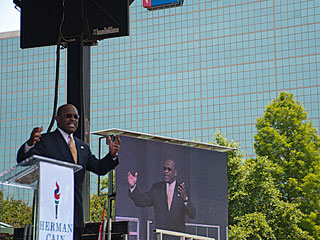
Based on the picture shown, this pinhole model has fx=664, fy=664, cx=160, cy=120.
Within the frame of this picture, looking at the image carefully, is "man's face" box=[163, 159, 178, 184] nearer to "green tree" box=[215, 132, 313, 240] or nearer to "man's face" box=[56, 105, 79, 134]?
"green tree" box=[215, 132, 313, 240]

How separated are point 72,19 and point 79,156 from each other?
Answer: 7.47 feet

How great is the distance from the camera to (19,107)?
83250mm

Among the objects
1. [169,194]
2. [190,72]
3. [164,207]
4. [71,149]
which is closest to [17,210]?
[71,149]

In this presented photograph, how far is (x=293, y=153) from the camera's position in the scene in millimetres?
28031

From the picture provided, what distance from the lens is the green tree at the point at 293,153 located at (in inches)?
1081

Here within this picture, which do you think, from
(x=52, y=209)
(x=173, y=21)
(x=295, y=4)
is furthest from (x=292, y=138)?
(x=173, y=21)

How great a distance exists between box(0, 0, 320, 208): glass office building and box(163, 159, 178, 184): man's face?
50.0 meters

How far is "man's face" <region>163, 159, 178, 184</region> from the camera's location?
58.0 ft

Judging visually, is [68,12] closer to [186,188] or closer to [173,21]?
[186,188]

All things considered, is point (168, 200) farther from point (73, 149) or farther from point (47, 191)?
point (47, 191)

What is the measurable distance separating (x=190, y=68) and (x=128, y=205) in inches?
2324

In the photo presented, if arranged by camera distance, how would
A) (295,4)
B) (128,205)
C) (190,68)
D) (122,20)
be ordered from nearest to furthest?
1. (122,20)
2. (128,205)
3. (295,4)
4. (190,68)

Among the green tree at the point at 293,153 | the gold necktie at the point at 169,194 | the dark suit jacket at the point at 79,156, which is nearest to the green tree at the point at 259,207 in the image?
the green tree at the point at 293,153

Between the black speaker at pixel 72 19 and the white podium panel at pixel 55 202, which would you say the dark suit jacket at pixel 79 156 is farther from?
the black speaker at pixel 72 19
